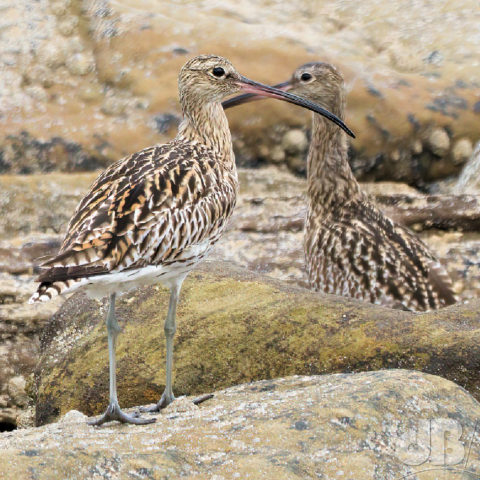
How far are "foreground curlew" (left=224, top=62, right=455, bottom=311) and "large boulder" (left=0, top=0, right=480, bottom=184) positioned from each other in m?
3.63

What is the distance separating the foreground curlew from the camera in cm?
775

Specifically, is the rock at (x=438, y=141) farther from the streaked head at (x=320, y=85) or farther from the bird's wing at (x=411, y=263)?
the bird's wing at (x=411, y=263)

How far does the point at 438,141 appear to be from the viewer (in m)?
12.4

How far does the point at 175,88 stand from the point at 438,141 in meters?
3.72

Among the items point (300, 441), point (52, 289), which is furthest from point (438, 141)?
point (300, 441)

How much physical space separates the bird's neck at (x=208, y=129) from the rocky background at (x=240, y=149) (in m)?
1.07

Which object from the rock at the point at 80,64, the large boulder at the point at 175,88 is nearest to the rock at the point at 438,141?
the large boulder at the point at 175,88

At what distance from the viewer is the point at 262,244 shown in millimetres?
10570

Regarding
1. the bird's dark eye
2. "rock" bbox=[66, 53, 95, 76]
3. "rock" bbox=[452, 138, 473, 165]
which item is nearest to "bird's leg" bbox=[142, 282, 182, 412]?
the bird's dark eye

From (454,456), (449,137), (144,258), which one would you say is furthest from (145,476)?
(449,137)

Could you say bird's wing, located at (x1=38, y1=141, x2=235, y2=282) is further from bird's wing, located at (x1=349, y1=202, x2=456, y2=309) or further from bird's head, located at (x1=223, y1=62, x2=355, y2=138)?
bird's head, located at (x1=223, y1=62, x2=355, y2=138)

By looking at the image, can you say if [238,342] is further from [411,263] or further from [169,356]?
[411,263]

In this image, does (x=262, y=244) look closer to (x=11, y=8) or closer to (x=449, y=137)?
(x=449, y=137)

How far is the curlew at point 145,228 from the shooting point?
5.05 meters
